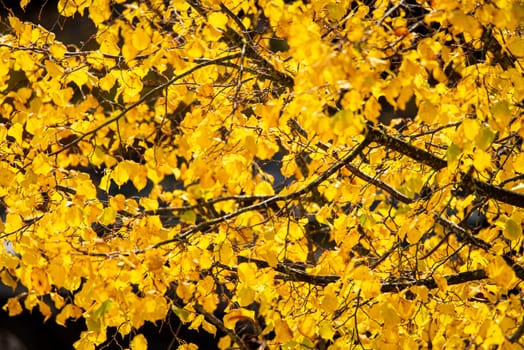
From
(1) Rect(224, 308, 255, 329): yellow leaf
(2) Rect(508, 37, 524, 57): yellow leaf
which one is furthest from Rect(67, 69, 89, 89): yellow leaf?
(2) Rect(508, 37, 524, 57): yellow leaf

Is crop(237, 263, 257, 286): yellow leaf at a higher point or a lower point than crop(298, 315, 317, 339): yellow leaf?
higher

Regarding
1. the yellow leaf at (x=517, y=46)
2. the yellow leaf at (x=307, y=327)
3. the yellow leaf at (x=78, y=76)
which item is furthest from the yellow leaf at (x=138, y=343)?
the yellow leaf at (x=517, y=46)

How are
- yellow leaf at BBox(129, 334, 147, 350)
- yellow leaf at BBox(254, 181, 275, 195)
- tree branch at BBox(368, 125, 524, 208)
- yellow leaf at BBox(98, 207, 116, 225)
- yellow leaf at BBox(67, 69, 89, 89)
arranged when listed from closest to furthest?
tree branch at BBox(368, 125, 524, 208) → yellow leaf at BBox(98, 207, 116, 225) → yellow leaf at BBox(67, 69, 89, 89) → yellow leaf at BBox(129, 334, 147, 350) → yellow leaf at BBox(254, 181, 275, 195)

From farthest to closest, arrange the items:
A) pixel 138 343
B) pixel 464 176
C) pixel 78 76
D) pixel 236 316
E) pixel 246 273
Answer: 1. pixel 236 316
2. pixel 138 343
3. pixel 78 76
4. pixel 246 273
5. pixel 464 176

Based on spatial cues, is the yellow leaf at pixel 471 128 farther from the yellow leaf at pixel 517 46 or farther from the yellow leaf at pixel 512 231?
the yellow leaf at pixel 512 231

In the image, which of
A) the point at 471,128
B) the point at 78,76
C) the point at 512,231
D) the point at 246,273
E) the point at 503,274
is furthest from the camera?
the point at 78,76

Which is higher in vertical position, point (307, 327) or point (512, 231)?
point (512, 231)

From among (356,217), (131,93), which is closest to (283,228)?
(356,217)

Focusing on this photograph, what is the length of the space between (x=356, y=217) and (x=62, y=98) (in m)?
1.73

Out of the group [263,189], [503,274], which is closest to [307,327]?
[263,189]

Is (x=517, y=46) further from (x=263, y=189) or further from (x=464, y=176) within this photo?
(x=263, y=189)

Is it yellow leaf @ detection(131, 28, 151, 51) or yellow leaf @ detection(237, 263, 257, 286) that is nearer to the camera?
yellow leaf @ detection(131, 28, 151, 51)

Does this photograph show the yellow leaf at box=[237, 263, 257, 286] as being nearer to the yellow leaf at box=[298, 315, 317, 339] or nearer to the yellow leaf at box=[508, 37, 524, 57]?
the yellow leaf at box=[298, 315, 317, 339]

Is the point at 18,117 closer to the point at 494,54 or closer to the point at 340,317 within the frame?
the point at 340,317
